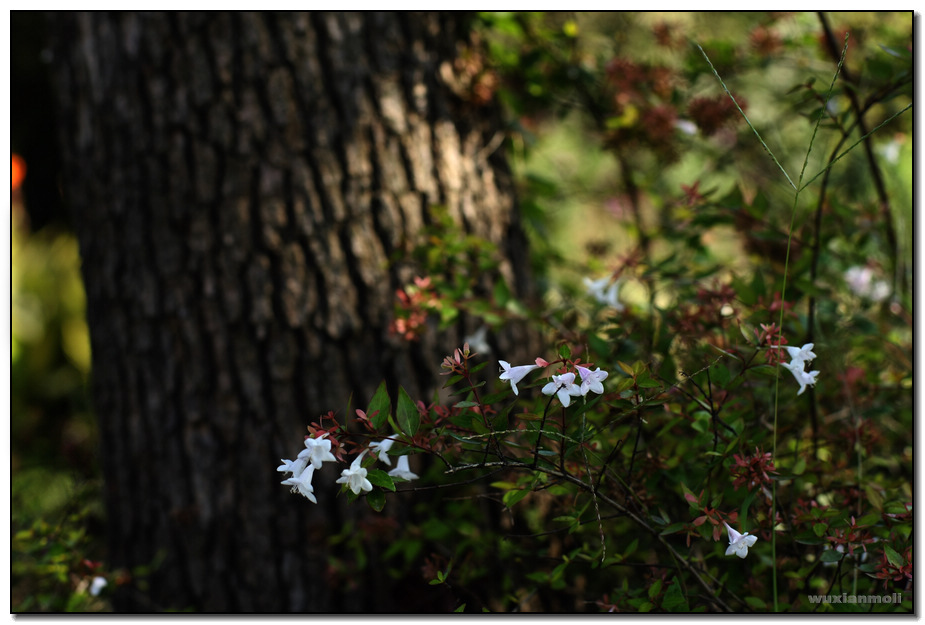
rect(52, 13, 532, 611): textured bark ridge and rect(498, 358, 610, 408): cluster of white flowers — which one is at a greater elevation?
rect(52, 13, 532, 611): textured bark ridge

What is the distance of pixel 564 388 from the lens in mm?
690

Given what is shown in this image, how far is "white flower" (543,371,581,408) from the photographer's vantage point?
0.68 m

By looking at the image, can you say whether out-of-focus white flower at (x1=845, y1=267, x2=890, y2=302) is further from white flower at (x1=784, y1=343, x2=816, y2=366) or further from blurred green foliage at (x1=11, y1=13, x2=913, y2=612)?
white flower at (x1=784, y1=343, x2=816, y2=366)

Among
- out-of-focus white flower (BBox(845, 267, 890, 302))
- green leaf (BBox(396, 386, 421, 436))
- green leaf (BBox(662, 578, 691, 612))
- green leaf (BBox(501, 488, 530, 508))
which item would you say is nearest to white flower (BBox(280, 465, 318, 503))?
green leaf (BBox(396, 386, 421, 436))

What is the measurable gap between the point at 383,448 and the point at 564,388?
8.3 inches

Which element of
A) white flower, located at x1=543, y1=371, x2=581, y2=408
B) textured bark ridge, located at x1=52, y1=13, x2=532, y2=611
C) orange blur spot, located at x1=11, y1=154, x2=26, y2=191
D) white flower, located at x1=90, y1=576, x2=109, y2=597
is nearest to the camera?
white flower, located at x1=543, y1=371, x2=581, y2=408

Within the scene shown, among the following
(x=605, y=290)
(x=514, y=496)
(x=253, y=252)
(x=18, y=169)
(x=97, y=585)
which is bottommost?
(x=97, y=585)

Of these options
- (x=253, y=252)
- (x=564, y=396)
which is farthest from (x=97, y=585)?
(x=564, y=396)

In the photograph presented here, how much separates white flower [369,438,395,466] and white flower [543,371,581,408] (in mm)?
179

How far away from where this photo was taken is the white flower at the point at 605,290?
117 centimetres

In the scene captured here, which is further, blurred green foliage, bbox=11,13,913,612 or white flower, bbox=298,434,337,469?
blurred green foliage, bbox=11,13,913,612

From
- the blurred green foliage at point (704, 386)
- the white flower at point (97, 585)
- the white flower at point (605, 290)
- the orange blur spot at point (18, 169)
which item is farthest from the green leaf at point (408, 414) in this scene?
the orange blur spot at point (18, 169)

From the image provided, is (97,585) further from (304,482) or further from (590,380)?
(590,380)

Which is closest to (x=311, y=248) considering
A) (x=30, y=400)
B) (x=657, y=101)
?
(x=657, y=101)
